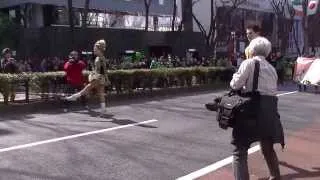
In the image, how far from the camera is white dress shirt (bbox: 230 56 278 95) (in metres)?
5.70

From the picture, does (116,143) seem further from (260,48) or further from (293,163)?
(260,48)

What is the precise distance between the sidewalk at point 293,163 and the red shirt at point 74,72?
631cm

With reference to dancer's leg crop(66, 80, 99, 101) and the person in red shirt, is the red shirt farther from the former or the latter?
dancer's leg crop(66, 80, 99, 101)

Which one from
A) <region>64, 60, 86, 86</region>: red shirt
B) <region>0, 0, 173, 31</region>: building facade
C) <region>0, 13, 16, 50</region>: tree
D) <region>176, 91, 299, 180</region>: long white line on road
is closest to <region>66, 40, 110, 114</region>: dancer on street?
<region>64, 60, 86, 86</region>: red shirt

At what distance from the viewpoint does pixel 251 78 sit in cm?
573

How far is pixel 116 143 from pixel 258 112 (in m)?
3.94

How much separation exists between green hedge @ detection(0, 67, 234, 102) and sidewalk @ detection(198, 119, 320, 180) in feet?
23.6

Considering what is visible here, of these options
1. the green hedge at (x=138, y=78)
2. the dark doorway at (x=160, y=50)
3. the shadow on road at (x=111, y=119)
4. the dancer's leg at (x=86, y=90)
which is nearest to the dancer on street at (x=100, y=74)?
the dancer's leg at (x=86, y=90)

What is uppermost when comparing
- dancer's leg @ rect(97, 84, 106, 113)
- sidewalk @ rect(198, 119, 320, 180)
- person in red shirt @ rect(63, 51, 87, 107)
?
person in red shirt @ rect(63, 51, 87, 107)

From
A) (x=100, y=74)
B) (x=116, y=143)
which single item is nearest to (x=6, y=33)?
(x=100, y=74)

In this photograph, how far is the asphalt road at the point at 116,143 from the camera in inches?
286

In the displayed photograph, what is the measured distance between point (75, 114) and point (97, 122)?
1645mm

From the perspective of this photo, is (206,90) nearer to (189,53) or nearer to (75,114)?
(75,114)

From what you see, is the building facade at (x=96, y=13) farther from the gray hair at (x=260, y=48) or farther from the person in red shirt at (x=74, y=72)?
the gray hair at (x=260, y=48)
